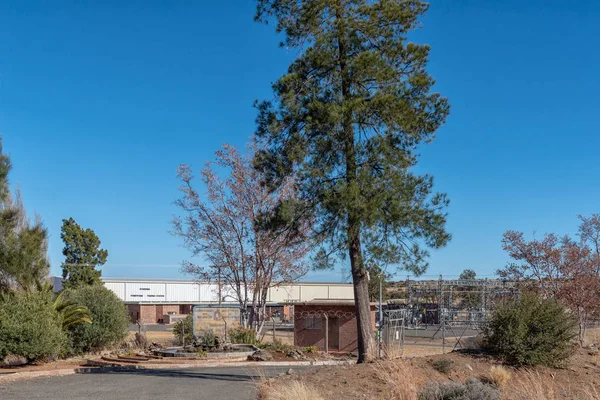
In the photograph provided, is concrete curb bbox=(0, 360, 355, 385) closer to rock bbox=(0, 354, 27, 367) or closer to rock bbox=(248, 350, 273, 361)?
rock bbox=(248, 350, 273, 361)

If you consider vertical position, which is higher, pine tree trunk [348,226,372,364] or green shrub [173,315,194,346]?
pine tree trunk [348,226,372,364]

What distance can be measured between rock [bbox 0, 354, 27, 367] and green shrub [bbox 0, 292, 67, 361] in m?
0.56

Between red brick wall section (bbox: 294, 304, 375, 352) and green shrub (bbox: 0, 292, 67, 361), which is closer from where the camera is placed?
green shrub (bbox: 0, 292, 67, 361)

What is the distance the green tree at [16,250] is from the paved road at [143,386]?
→ 5.21 metres

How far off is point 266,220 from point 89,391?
5.58m

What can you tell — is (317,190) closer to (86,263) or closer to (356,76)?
(356,76)

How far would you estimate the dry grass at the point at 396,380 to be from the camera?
11.4 metres

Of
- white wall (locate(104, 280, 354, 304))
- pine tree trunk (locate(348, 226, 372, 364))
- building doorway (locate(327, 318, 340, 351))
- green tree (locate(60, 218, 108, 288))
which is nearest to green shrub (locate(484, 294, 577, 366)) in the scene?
pine tree trunk (locate(348, 226, 372, 364))

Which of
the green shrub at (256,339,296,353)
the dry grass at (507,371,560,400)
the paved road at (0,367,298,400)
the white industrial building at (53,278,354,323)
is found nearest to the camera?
the dry grass at (507,371,560,400)

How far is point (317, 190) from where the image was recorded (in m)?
15.7

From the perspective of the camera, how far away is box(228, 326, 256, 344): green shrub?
25188mm

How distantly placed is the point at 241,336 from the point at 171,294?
39.5 meters

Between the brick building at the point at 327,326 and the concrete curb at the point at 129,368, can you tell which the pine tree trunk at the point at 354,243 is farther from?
the brick building at the point at 327,326

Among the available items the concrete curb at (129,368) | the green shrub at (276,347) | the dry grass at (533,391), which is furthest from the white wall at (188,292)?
the dry grass at (533,391)
